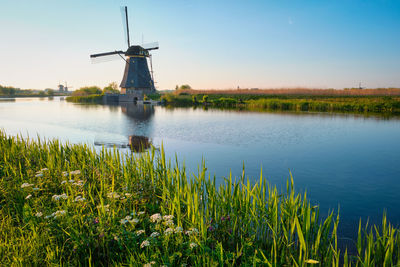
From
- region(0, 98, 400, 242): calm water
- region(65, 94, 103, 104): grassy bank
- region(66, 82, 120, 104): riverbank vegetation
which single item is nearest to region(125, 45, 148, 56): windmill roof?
region(66, 82, 120, 104): riverbank vegetation

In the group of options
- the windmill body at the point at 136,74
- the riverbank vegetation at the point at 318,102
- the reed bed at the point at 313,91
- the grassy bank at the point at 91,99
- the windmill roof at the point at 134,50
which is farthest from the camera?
the grassy bank at the point at 91,99

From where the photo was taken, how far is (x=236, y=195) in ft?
12.6

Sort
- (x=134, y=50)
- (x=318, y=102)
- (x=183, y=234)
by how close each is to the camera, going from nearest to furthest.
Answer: (x=183, y=234) → (x=318, y=102) → (x=134, y=50)

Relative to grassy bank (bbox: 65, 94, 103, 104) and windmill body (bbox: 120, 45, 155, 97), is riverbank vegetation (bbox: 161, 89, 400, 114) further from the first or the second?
grassy bank (bbox: 65, 94, 103, 104)

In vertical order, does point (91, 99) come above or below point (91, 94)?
below

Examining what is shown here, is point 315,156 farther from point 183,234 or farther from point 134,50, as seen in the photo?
point 134,50

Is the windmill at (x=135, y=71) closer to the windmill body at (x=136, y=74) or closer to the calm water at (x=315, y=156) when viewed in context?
the windmill body at (x=136, y=74)

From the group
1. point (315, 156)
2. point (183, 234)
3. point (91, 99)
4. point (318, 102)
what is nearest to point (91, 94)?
point (91, 99)

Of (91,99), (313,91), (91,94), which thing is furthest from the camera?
(91,94)

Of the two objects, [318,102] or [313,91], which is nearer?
[318,102]

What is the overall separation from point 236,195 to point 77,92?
292 ft

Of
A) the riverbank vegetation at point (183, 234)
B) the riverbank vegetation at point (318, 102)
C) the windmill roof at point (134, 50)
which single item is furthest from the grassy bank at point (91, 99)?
the riverbank vegetation at point (183, 234)

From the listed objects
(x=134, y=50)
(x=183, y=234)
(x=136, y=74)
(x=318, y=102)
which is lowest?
(x=183, y=234)

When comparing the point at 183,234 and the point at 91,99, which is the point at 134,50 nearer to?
Answer: the point at 91,99
